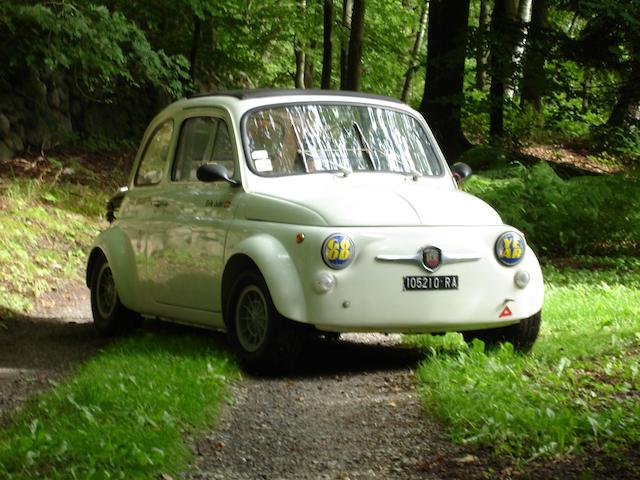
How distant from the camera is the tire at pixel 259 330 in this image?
7512 mm

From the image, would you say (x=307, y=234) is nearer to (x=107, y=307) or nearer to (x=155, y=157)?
(x=155, y=157)

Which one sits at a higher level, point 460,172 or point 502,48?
point 502,48

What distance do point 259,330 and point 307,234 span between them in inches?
31.5

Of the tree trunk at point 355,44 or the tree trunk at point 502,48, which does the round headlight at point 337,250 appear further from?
the tree trunk at point 355,44

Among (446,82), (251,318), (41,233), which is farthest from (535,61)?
(251,318)

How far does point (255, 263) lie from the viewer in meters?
7.68

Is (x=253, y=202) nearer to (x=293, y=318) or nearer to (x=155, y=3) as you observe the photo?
(x=293, y=318)

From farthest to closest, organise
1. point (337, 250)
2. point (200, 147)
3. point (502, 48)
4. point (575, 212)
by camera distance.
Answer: point (502, 48)
point (575, 212)
point (200, 147)
point (337, 250)

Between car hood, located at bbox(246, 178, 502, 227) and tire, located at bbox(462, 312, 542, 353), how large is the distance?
29.0 inches

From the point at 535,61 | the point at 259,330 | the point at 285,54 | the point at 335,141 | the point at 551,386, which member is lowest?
the point at 285,54

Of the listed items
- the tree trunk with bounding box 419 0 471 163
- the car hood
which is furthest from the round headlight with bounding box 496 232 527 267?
the tree trunk with bounding box 419 0 471 163

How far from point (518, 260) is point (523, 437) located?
245cm

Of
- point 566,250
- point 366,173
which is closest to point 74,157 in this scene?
point 566,250

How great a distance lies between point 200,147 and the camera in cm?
904
